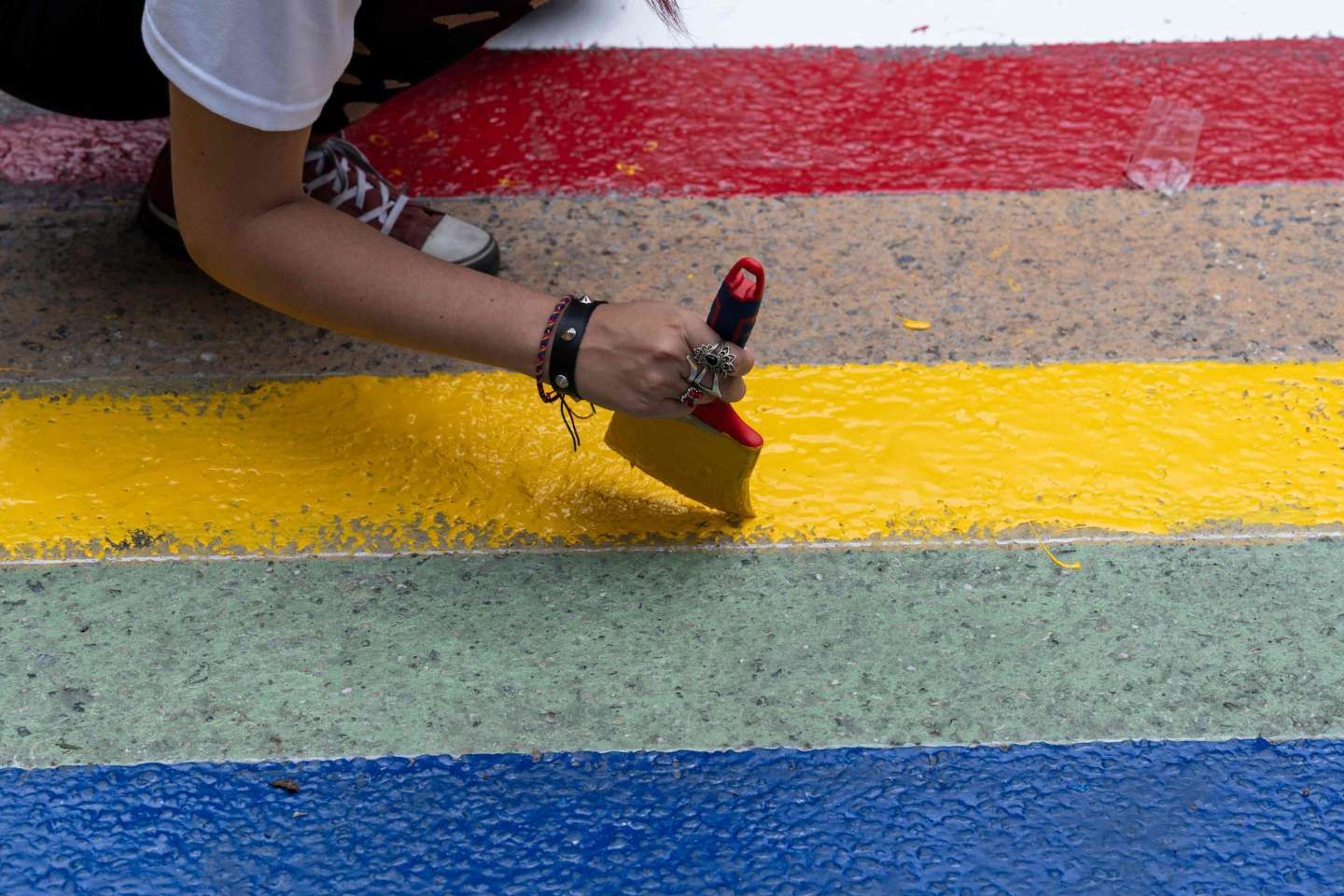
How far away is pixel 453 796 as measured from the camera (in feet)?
4.44

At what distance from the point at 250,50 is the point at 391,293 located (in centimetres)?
32

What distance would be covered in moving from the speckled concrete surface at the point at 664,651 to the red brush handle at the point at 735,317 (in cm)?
19

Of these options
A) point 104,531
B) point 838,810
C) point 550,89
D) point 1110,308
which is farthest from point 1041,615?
point 550,89

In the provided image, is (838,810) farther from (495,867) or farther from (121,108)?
(121,108)

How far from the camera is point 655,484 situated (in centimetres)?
177

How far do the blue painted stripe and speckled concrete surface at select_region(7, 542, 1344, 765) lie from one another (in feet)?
0.10

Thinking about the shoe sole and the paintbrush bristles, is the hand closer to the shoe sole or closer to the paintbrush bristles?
the paintbrush bristles

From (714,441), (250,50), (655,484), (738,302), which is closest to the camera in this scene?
(250,50)

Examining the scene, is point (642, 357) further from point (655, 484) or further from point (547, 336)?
point (655, 484)

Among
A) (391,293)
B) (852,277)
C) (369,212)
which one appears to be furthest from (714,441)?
(369,212)

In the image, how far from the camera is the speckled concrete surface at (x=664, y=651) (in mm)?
1422

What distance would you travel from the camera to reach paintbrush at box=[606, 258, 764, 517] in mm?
1457

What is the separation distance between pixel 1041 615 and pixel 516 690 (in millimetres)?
630

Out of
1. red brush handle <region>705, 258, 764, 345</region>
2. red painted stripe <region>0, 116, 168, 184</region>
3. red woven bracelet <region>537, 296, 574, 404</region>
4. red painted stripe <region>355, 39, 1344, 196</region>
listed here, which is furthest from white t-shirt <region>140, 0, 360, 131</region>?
red painted stripe <region>0, 116, 168, 184</region>
